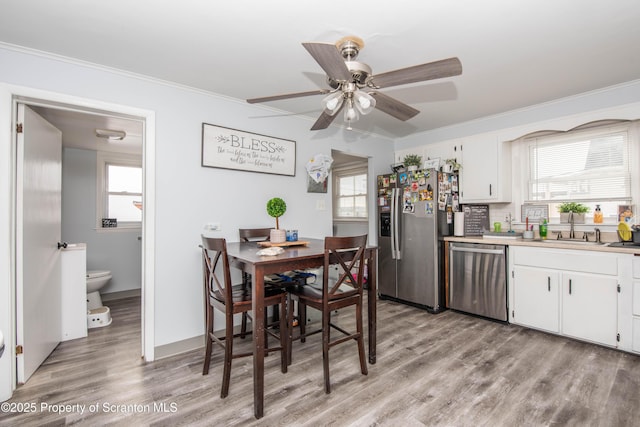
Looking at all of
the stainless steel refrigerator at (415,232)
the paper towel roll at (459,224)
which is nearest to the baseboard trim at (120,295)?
the stainless steel refrigerator at (415,232)

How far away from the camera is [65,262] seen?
2895 millimetres

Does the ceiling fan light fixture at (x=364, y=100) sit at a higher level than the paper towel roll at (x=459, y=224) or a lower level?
higher

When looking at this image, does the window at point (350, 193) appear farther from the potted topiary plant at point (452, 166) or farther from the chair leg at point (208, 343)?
the chair leg at point (208, 343)

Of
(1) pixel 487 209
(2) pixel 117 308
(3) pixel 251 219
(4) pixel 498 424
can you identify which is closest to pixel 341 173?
(1) pixel 487 209

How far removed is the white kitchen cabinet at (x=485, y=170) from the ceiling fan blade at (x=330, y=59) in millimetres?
2690

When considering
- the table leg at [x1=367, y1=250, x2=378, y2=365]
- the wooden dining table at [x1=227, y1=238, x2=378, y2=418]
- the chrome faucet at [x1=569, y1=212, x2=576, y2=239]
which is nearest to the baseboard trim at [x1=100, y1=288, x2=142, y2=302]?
the wooden dining table at [x1=227, y1=238, x2=378, y2=418]

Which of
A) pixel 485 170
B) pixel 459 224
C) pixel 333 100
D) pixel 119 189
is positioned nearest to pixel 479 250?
pixel 459 224

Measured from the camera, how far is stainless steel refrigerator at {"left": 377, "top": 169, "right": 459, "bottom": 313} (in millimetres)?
3623

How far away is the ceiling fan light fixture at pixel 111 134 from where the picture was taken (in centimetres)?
350

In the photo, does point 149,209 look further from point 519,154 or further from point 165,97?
point 519,154

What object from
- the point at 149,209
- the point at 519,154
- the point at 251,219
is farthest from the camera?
the point at 519,154

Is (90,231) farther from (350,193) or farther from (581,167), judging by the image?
(581,167)

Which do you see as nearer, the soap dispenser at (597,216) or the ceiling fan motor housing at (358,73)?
the ceiling fan motor housing at (358,73)

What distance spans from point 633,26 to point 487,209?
7.55 feet
